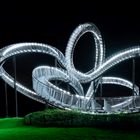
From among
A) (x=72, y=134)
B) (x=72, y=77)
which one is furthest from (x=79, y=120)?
(x=72, y=77)

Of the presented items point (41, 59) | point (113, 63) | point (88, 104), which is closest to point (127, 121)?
point (88, 104)

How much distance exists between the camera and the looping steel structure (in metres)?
27.3

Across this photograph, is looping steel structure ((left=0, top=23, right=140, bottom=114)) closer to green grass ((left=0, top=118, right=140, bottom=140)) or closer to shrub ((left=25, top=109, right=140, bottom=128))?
shrub ((left=25, top=109, right=140, bottom=128))

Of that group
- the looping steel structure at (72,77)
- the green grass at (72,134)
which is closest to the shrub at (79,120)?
the green grass at (72,134)

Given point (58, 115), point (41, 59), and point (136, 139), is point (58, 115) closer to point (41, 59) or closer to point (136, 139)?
point (136, 139)

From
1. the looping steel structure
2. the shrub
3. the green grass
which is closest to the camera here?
the green grass

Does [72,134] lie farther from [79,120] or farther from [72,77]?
[72,77]

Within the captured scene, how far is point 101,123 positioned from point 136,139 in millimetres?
3480

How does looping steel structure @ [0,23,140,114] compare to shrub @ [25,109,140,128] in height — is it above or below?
above

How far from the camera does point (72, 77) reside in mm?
33469

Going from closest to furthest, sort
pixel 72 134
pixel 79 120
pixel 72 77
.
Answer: pixel 72 134 → pixel 79 120 → pixel 72 77

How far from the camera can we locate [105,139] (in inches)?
768

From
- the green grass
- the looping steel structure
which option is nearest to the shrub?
the green grass

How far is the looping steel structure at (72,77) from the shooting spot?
27344 millimetres
